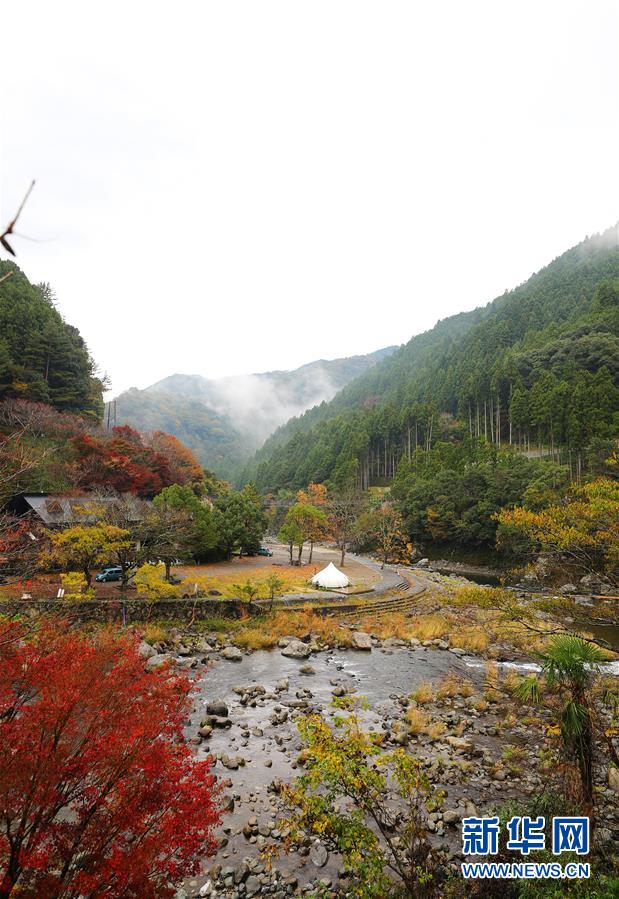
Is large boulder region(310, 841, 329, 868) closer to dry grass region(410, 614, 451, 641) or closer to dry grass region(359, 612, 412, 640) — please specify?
dry grass region(359, 612, 412, 640)

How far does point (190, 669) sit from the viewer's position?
17891mm

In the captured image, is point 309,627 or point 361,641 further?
point 309,627

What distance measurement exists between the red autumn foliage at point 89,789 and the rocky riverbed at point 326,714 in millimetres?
2395

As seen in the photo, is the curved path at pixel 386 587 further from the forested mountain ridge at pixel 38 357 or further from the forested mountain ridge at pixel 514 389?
the forested mountain ridge at pixel 38 357

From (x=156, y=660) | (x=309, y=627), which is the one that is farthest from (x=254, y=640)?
(x=156, y=660)

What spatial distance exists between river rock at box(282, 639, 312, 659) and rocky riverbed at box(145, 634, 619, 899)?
0.06 m

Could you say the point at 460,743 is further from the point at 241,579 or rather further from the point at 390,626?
the point at 241,579

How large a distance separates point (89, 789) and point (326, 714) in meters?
9.78

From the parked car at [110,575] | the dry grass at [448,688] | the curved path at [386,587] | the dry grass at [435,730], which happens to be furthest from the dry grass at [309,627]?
the parked car at [110,575]

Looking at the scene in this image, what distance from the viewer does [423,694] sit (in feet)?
50.6

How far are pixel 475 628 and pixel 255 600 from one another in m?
13.0

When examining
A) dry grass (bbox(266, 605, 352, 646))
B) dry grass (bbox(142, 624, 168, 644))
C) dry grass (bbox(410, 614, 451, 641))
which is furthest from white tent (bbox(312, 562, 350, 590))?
dry grass (bbox(142, 624, 168, 644))

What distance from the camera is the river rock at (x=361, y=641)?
21.8m

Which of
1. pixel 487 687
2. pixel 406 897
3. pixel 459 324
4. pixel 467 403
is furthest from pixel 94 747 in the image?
pixel 459 324
